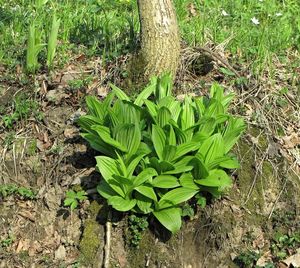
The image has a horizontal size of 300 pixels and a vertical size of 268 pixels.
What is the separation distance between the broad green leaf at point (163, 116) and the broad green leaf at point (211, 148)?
1.03 ft

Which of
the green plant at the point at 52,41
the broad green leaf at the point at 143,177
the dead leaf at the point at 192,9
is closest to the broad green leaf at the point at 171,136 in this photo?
the broad green leaf at the point at 143,177

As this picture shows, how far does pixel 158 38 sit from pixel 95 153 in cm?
108

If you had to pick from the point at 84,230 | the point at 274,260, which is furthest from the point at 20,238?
the point at 274,260

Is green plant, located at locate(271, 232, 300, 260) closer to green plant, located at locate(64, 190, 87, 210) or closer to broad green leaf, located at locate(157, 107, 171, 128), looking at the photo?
broad green leaf, located at locate(157, 107, 171, 128)

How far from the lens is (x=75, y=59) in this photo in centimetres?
537

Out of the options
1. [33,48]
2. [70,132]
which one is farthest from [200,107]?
[33,48]

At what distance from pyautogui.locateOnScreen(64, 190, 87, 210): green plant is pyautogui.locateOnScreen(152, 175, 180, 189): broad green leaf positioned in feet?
2.04

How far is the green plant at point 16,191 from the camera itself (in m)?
4.49

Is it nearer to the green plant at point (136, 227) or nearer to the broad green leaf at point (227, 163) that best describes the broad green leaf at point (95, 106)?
the green plant at point (136, 227)

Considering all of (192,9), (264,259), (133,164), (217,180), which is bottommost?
(264,259)

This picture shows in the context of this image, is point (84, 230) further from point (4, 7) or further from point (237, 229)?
point (4, 7)

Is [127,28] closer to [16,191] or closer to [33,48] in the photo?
[33,48]

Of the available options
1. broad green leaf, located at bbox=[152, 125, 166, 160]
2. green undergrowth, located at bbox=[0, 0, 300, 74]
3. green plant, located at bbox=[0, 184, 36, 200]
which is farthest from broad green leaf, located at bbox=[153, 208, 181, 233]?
green undergrowth, located at bbox=[0, 0, 300, 74]

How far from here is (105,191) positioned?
4.14 m
